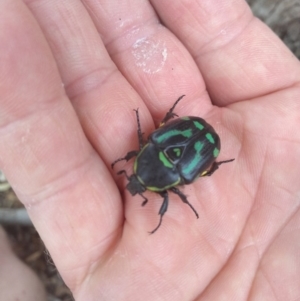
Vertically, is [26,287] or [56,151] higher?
[56,151]

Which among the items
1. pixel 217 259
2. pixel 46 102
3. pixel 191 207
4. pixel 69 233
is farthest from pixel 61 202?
pixel 217 259

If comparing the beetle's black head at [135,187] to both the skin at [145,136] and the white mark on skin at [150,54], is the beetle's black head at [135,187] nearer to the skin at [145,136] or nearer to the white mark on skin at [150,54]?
the skin at [145,136]

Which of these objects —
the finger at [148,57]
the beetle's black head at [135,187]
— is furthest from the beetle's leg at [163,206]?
the finger at [148,57]

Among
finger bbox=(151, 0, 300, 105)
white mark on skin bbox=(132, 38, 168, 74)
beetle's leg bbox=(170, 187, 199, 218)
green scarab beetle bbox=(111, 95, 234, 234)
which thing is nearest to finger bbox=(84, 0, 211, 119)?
white mark on skin bbox=(132, 38, 168, 74)

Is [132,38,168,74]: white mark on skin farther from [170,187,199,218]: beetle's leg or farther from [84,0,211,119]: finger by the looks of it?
[170,187,199,218]: beetle's leg

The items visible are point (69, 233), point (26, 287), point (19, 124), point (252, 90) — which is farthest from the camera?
point (26, 287)

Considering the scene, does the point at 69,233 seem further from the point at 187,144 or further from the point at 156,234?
the point at 187,144

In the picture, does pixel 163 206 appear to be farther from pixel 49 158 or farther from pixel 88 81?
pixel 88 81
